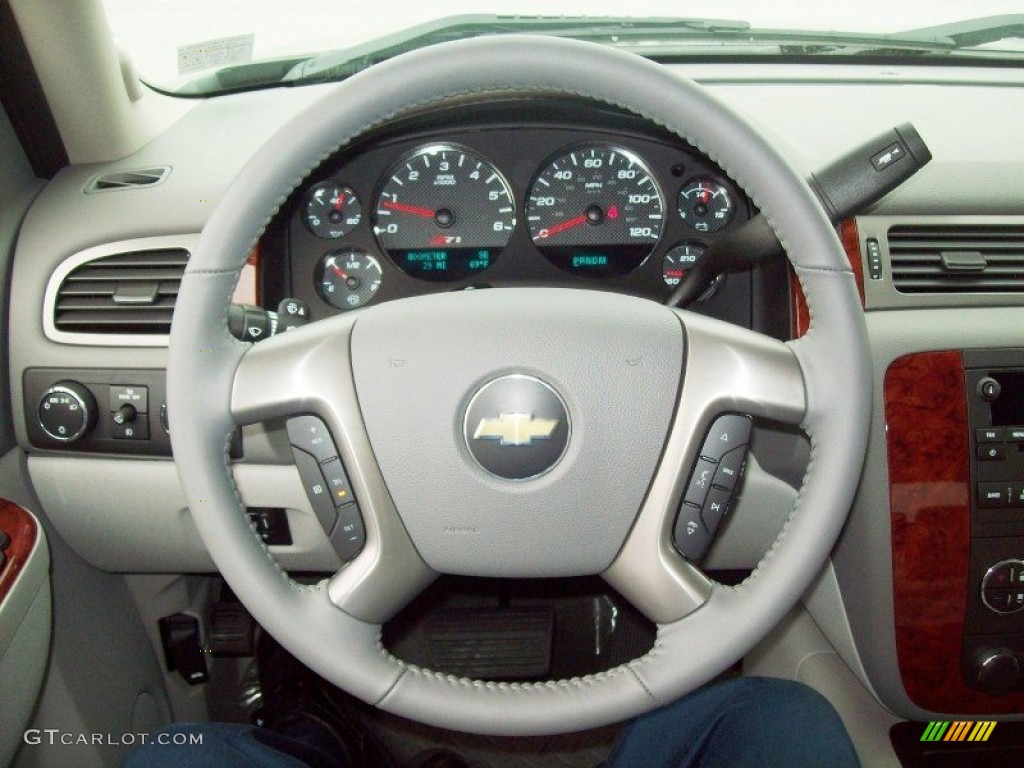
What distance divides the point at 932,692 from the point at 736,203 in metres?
0.86

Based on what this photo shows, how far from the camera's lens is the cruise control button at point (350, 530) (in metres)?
1.00

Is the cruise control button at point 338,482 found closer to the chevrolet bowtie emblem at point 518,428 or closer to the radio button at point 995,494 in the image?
the chevrolet bowtie emblem at point 518,428

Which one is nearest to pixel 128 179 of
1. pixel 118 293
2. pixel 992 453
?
pixel 118 293

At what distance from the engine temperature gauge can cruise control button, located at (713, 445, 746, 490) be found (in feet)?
2.69

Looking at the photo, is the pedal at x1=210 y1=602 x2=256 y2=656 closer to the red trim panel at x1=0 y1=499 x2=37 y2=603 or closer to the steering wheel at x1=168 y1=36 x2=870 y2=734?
the red trim panel at x1=0 y1=499 x2=37 y2=603

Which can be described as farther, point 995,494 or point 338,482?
point 995,494

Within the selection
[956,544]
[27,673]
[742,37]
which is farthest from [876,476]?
[27,673]

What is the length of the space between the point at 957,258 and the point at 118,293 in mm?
1309

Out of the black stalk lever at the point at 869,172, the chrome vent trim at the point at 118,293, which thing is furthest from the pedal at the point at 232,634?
the black stalk lever at the point at 869,172

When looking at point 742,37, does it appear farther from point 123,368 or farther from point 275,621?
point 275,621

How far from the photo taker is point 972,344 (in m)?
1.36

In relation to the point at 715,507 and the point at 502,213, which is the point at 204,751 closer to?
the point at 715,507

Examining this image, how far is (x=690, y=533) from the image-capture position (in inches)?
39.1

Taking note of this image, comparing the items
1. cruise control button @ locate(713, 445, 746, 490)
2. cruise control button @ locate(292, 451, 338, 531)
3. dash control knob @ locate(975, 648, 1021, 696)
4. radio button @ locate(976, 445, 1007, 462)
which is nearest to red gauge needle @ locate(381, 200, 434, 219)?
cruise control button @ locate(292, 451, 338, 531)
